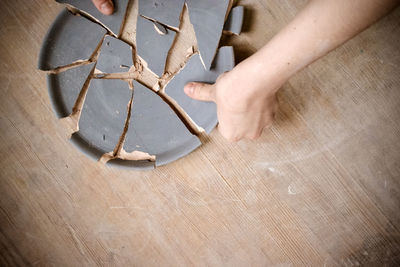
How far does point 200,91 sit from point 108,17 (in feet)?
1.04

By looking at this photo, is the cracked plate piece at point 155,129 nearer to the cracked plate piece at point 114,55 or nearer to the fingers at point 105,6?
the cracked plate piece at point 114,55

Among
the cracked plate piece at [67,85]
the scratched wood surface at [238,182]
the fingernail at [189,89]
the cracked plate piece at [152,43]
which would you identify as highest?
the cracked plate piece at [67,85]

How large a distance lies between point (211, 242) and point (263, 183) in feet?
0.71

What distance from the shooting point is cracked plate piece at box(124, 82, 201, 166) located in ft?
2.25

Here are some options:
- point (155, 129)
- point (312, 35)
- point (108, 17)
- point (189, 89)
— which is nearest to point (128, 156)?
point (155, 129)

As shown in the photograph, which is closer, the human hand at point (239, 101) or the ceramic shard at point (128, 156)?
the human hand at point (239, 101)

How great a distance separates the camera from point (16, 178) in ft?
2.43

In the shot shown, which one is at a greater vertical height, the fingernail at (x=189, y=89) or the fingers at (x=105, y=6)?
the fingers at (x=105, y=6)

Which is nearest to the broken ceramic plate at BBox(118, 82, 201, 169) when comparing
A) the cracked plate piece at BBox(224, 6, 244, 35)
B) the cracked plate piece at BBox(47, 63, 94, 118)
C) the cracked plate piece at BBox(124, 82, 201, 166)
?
the cracked plate piece at BBox(124, 82, 201, 166)

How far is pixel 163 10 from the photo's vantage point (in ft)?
2.26

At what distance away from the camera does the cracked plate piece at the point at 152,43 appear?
0.69 m

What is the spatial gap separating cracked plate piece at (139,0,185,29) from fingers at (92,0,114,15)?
0.25ft

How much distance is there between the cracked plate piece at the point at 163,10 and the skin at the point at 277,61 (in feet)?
0.60

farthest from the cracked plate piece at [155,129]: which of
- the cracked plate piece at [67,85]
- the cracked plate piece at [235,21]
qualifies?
the cracked plate piece at [235,21]
